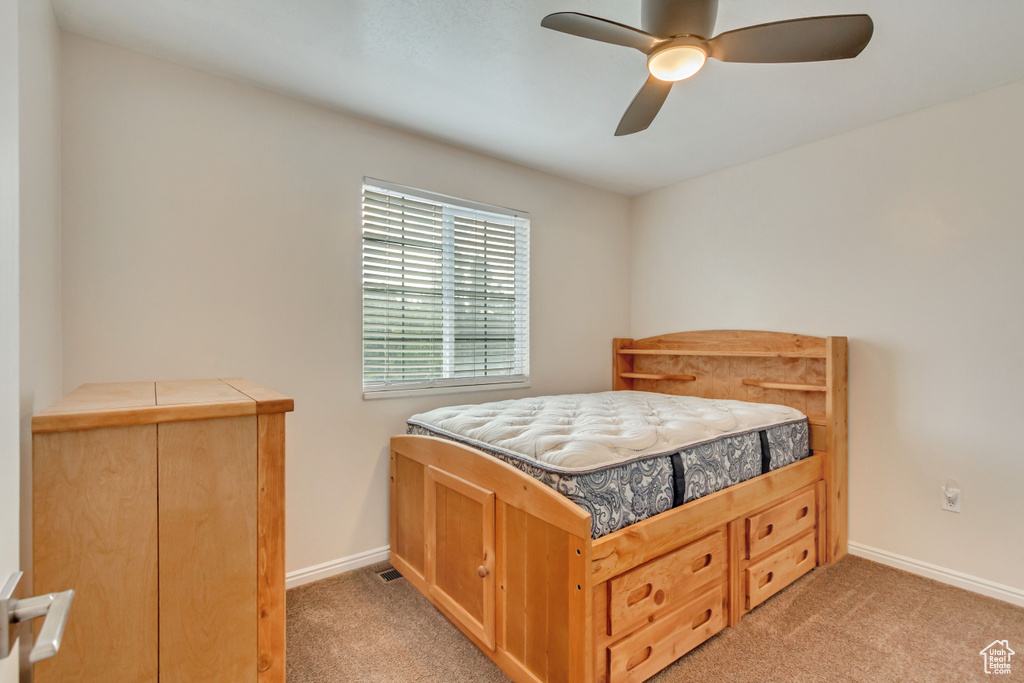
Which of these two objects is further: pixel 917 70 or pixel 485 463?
pixel 917 70

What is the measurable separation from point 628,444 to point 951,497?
1895 mm

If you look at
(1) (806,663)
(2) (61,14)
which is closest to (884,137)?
(1) (806,663)

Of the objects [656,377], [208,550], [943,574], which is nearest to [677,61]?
[208,550]

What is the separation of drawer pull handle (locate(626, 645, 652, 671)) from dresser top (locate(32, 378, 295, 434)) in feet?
4.38

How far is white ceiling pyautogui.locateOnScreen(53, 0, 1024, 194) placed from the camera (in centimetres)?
170

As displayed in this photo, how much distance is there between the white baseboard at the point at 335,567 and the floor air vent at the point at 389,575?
0.39 feet

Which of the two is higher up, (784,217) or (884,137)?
(884,137)

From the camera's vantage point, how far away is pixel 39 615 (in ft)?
1.84

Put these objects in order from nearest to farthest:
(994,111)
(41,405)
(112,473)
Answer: (112,473) < (41,405) < (994,111)

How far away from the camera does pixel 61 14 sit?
1726 mm

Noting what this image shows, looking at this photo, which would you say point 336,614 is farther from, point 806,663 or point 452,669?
point 806,663

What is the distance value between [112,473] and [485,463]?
1115 millimetres

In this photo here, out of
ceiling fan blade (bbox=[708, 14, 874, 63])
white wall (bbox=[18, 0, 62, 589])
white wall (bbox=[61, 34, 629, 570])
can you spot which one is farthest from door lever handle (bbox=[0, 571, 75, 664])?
ceiling fan blade (bbox=[708, 14, 874, 63])

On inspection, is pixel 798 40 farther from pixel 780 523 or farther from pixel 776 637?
pixel 776 637
